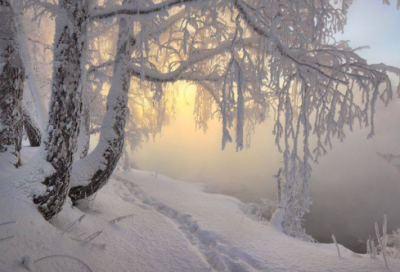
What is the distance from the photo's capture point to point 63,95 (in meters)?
2.62

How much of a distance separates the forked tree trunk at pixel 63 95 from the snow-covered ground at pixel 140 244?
278 mm

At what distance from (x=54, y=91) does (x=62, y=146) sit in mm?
657

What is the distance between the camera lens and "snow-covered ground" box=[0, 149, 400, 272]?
6.70ft

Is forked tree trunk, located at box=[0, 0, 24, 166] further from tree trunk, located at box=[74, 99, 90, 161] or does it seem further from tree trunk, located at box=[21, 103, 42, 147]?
tree trunk, located at box=[21, 103, 42, 147]

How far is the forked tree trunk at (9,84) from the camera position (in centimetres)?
261

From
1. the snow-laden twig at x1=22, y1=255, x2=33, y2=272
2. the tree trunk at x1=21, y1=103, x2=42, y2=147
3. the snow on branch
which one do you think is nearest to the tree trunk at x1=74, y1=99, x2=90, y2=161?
the tree trunk at x1=21, y1=103, x2=42, y2=147

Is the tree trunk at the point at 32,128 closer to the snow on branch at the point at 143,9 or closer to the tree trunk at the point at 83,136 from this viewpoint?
the tree trunk at the point at 83,136

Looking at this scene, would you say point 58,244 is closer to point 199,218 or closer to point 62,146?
point 62,146

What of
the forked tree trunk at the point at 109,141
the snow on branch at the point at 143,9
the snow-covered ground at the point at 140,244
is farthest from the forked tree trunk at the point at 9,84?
the snow on branch at the point at 143,9

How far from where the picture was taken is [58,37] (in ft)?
8.52

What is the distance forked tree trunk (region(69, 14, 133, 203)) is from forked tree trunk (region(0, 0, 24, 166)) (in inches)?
34.2

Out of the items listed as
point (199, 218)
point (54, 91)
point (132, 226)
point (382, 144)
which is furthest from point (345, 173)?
point (54, 91)

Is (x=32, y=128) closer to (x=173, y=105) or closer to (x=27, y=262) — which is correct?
(x=173, y=105)

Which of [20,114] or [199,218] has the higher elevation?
[20,114]
